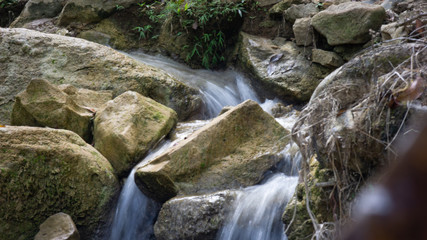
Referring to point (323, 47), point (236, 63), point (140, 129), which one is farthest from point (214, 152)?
point (236, 63)

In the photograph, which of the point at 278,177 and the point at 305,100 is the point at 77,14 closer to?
the point at 305,100

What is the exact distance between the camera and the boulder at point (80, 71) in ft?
20.4

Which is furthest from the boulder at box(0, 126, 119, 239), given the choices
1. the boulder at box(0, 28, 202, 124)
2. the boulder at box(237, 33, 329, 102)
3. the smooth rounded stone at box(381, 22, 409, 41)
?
the smooth rounded stone at box(381, 22, 409, 41)

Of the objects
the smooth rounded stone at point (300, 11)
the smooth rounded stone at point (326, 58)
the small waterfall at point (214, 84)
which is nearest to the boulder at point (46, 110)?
the small waterfall at point (214, 84)

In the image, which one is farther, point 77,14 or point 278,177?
point 77,14

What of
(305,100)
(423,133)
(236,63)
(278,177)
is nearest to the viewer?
(423,133)

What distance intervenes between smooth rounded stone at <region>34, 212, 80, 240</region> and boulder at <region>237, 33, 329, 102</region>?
383 cm

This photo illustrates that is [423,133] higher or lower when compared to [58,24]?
higher

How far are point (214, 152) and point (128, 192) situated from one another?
106 centimetres

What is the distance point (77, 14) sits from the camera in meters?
8.86

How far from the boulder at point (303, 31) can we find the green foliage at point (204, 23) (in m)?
1.26

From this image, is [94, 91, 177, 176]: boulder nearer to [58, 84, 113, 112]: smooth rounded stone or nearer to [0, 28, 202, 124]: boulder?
[58, 84, 113, 112]: smooth rounded stone

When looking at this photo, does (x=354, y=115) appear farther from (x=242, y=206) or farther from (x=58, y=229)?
(x=58, y=229)

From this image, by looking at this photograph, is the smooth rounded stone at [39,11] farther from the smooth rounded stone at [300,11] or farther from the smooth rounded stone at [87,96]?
the smooth rounded stone at [300,11]
